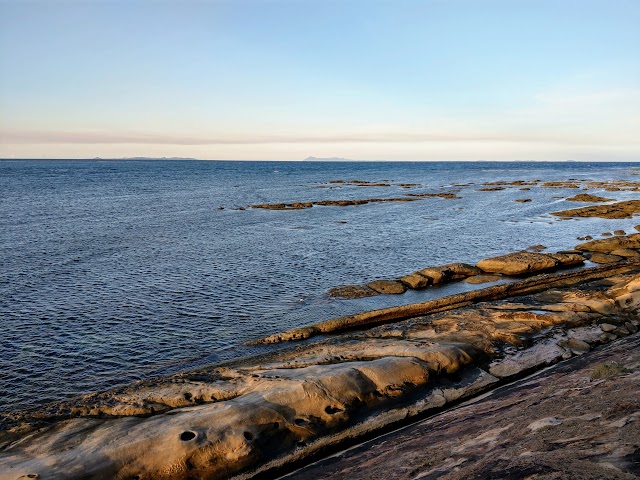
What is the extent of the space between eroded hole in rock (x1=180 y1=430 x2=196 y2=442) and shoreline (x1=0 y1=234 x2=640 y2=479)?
0.02 meters

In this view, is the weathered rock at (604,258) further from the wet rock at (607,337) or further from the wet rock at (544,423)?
the wet rock at (544,423)

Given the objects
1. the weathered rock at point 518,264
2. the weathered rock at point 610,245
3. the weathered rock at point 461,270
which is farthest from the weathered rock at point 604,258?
the weathered rock at point 461,270

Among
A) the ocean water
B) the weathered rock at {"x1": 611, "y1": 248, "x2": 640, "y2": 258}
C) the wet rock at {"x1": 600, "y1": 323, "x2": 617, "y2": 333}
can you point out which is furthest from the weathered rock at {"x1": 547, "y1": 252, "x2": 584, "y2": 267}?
the wet rock at {"x1": 600, "y1": 323, "x2": 617, "y2": 333}

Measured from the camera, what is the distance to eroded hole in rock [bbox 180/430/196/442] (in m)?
10.2

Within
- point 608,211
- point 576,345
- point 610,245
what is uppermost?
point 608,211

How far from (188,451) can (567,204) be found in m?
64.9

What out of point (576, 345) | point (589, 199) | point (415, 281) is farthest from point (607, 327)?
point (589, 199)

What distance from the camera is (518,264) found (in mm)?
27844

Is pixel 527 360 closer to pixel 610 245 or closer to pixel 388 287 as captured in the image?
pixel 388 287

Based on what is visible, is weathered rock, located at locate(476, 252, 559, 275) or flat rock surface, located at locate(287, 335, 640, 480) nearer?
flat rock surface, located at locate(287, 335, 640, 480)

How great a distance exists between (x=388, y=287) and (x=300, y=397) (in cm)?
1360

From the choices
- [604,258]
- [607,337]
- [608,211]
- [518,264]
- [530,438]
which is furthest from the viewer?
[608,211]

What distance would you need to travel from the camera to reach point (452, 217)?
5350cm

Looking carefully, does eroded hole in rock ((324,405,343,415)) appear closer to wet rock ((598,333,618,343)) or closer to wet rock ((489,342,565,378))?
wet rock ((489,342,565,378))
